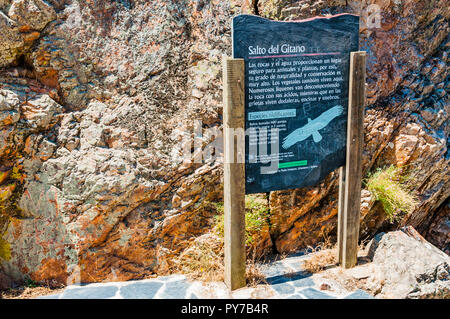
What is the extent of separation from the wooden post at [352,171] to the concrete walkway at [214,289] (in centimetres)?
53

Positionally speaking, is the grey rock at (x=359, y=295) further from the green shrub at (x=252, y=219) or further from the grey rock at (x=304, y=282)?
the green shrub at (x=252, y=219)

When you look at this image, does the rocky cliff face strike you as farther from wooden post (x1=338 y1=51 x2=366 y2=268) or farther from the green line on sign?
the green line on sign

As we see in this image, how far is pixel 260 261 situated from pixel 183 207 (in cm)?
126

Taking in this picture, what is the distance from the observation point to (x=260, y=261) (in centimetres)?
523

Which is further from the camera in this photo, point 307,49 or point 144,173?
point 144,173

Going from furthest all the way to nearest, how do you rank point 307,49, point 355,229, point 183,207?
point 183,207, point 355,229, point 307,49

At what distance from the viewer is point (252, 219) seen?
17.1ft

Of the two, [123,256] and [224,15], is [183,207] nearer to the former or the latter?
[123,256]

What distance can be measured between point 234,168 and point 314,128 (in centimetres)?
107

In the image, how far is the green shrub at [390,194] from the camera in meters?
5.45

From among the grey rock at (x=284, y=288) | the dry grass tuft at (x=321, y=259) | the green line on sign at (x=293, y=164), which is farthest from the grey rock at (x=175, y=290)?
the green line on sign at (x=293, y=164)

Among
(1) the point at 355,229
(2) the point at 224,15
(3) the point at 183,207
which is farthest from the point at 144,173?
Result: (1) the point at 355,229

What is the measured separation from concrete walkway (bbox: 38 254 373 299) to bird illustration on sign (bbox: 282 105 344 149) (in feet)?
5.49

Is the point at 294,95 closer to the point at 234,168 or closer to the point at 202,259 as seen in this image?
the point at 234,168
